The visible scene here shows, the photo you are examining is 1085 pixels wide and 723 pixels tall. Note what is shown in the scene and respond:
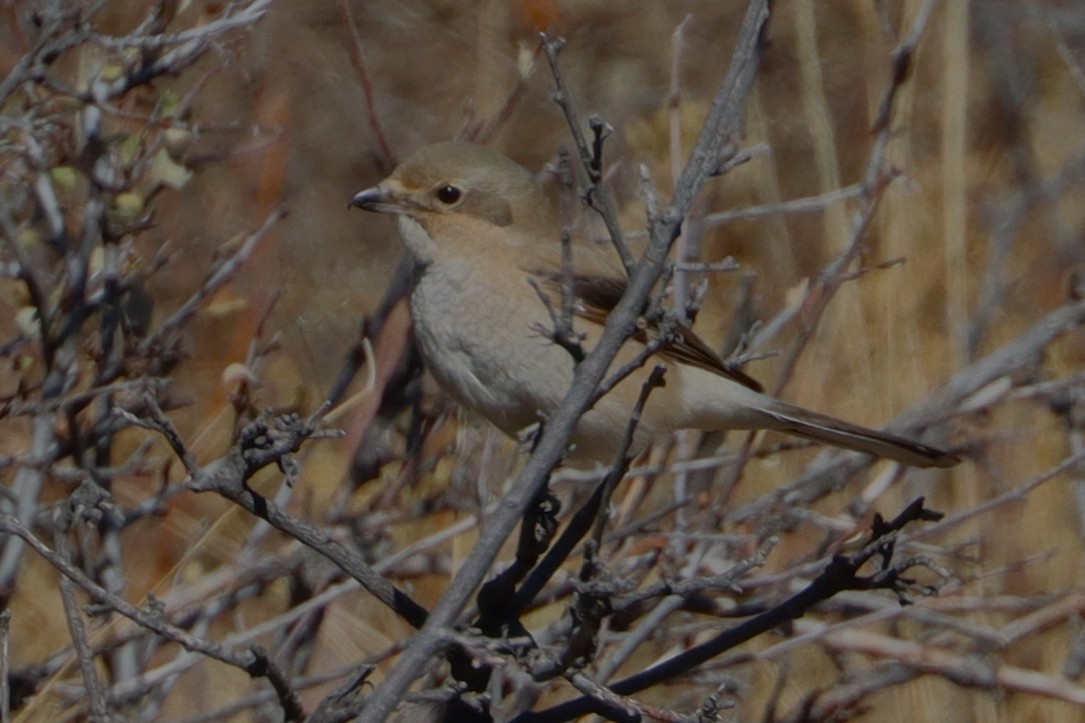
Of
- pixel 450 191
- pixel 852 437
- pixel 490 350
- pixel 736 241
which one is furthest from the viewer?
pixel 736 241

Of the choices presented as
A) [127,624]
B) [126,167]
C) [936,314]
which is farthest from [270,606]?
[936,314]

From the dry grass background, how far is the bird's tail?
23 cm

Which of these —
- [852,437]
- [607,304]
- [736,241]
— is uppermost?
[736,241]

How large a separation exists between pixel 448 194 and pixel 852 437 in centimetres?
100

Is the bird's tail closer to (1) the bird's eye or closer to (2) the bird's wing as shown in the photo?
(2) the bird's wing

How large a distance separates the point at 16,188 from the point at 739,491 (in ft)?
6.76

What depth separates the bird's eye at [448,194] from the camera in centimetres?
330

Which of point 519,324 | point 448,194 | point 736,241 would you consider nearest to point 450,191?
point 448,194

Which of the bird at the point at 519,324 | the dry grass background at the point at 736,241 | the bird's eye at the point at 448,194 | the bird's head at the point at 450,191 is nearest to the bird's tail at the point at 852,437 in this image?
the bird at the point at 519,324

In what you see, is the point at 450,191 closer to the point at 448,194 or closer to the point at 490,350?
the point at 448,194

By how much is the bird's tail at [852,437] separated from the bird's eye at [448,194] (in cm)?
82

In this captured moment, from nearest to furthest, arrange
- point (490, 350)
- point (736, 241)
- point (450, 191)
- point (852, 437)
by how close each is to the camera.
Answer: point (490, 350), point (852, 437), point (450, 191), point (736, 241)

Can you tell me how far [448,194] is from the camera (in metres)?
3.31

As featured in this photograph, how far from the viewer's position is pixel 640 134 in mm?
5074
